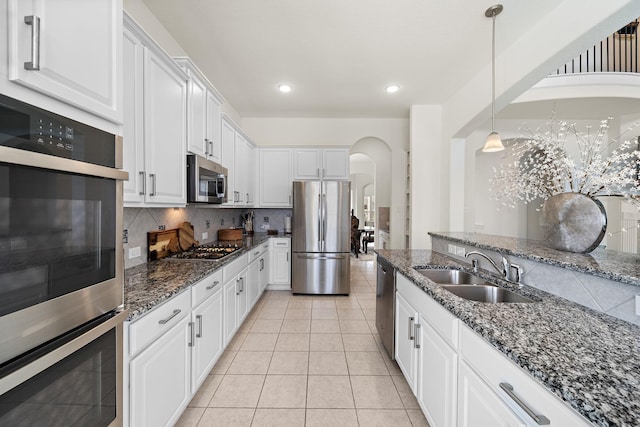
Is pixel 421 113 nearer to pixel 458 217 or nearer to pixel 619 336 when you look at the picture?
pixel 458 217

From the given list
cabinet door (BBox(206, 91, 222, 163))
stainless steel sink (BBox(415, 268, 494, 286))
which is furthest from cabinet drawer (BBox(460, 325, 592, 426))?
cabinet door (BBox(206, 91, 222, 163))

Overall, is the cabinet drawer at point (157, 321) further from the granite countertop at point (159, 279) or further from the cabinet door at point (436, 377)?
the cabinet door at point (436, 377)

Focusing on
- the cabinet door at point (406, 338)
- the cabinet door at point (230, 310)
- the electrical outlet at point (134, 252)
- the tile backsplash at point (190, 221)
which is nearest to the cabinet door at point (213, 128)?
the tile backsplash at point (190, 221)

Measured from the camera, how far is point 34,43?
0.75 metres

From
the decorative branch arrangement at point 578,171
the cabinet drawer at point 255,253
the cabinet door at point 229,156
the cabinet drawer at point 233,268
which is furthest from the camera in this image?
the cabinet drawer at point 255,253

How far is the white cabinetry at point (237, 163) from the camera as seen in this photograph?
320 centimetres

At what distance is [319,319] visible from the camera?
10.9ft

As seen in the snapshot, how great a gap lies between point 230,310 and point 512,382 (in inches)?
85.7

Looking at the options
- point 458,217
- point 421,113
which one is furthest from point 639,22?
point 458,217

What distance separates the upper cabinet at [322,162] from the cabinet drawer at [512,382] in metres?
3.56

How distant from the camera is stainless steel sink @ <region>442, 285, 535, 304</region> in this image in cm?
162

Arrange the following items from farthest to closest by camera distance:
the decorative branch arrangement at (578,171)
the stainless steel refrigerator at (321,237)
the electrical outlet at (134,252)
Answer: the stainless steel refrigerator at (321,237)
the electrical outlet at (134,252)
the decorative branch arrangement at (578,171)

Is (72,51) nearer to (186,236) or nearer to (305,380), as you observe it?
(186,236)

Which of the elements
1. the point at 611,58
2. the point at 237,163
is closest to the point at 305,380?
the point at 237,163
